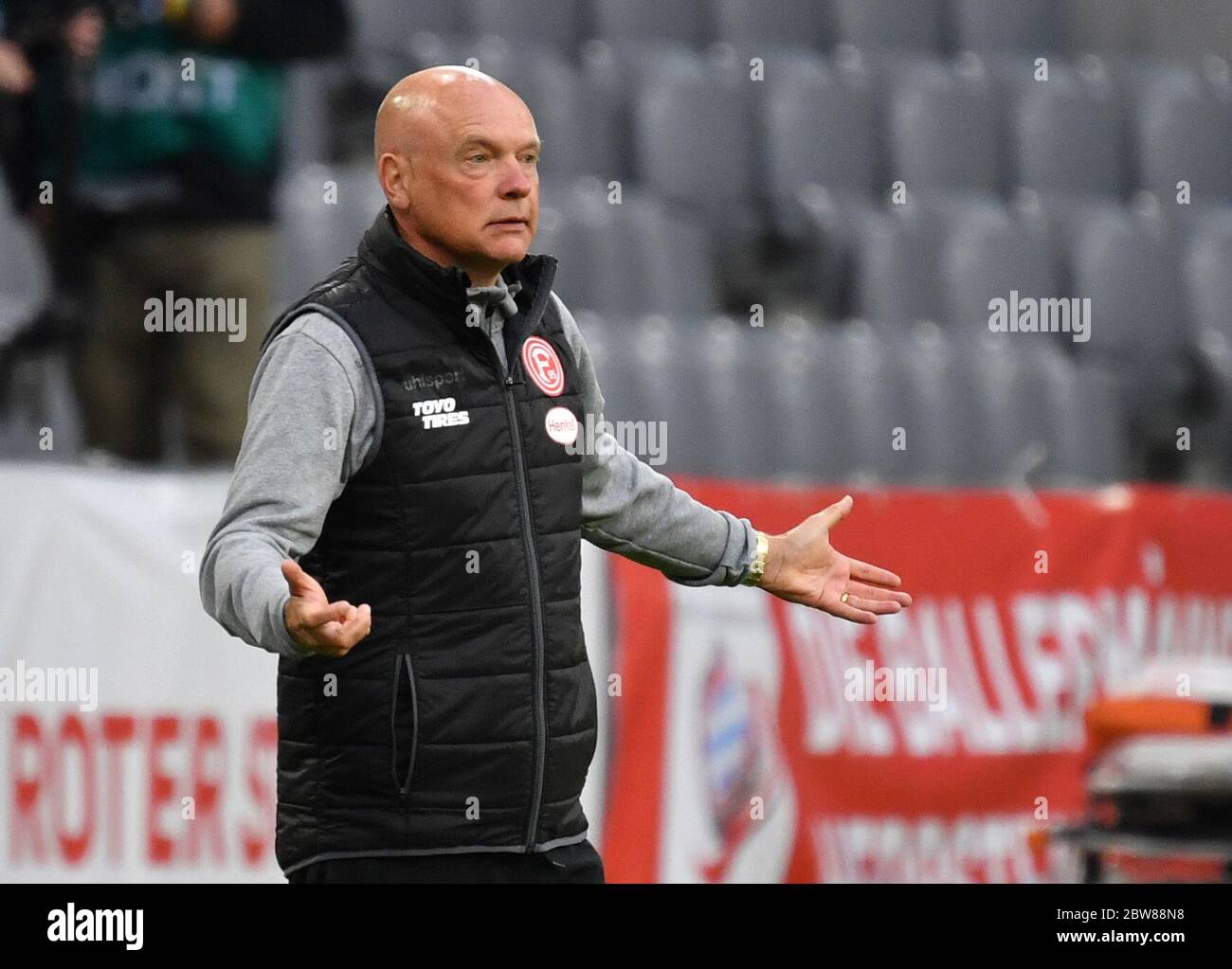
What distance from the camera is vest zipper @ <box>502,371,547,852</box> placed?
2609mm

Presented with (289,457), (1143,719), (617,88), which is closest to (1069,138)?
(617,88)

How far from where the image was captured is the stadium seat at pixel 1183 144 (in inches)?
307

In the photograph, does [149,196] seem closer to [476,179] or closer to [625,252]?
[625,252]

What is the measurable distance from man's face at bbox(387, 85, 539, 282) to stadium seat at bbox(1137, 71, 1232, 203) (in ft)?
Result: 18.3

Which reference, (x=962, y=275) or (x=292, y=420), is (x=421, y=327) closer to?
(x=292, y=420)

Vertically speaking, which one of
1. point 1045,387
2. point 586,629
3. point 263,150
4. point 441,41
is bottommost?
point 586,629

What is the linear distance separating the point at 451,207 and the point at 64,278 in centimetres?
303

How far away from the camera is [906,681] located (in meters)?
5.43

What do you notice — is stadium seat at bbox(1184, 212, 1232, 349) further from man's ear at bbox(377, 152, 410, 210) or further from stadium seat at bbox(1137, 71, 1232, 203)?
man's ear at bbox(377, 152, 410, 210)

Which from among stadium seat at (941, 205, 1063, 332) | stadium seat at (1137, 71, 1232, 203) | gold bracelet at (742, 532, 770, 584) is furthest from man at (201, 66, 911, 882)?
stadium seat at (1137, 71, 1232, 203)

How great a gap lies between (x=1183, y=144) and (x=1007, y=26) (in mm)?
794

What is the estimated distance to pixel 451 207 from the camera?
104 inches
